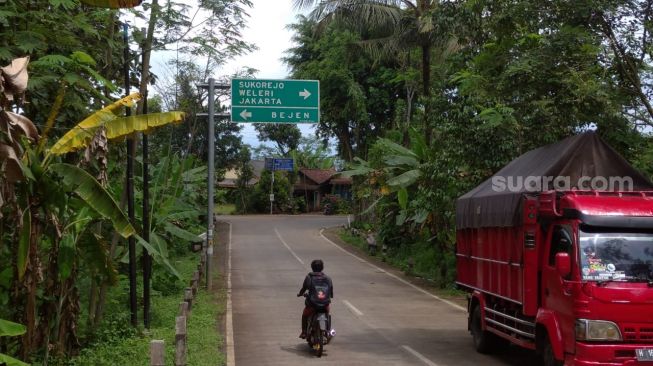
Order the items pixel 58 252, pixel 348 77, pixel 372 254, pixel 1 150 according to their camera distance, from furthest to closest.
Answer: pixel 348 77
pixel 372 254
pixel 58 252
pixel 1 150

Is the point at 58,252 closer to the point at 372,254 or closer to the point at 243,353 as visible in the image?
the point at 243,353

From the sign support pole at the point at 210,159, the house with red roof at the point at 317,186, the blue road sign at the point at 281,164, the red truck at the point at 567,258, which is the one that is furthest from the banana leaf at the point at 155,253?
the house with red roof at the point at 317,186

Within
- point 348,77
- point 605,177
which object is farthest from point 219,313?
point 348,77

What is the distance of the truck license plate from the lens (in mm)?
8305

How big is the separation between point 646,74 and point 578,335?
579cm

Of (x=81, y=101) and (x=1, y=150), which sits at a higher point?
(x=81, y=101)

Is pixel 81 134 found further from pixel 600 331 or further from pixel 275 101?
pixel 275 101

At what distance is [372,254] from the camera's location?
3497cm

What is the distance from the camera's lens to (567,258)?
8.60 m

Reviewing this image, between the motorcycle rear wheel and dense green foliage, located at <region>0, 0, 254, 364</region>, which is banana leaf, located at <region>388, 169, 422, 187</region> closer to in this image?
dense green foliage, located at <region>0, 0, 254, 364</region>

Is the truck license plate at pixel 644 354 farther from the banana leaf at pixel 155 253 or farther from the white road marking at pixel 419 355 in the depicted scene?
the banana leaf at pixel 155 253

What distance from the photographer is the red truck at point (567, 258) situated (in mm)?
8391

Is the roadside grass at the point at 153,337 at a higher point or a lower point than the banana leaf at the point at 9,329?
lower

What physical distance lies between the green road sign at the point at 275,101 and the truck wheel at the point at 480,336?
8.61m
